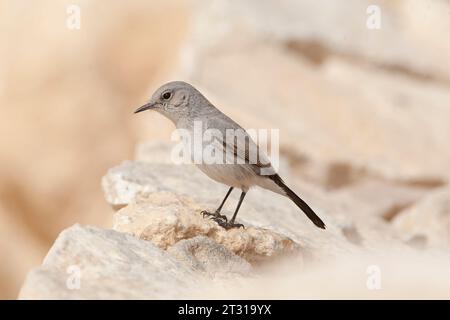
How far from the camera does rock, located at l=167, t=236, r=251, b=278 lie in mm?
5844

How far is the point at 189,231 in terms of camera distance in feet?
20.7

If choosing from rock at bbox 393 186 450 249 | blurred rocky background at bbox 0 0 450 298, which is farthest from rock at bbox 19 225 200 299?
blurred rocky background at bbox 0 0 450 298

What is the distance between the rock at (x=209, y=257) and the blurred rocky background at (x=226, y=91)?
5201 millimetres

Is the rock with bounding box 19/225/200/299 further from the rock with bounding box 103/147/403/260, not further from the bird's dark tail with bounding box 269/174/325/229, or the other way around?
the bird's dark tail with bounding box 269/174/325/229

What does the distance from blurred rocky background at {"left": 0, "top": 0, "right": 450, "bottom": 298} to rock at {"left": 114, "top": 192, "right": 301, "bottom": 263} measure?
4785 mm

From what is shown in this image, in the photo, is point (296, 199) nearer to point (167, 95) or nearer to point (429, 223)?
point (167, 95)

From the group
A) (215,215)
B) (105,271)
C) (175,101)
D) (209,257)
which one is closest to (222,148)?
(215,215)

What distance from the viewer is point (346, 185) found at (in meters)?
12.1

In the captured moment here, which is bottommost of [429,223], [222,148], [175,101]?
[429,223]

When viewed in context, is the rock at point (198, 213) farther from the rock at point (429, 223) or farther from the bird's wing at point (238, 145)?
the bird's wing at point (238, 145)

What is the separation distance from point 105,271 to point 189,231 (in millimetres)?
1319

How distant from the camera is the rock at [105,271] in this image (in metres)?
4.66
